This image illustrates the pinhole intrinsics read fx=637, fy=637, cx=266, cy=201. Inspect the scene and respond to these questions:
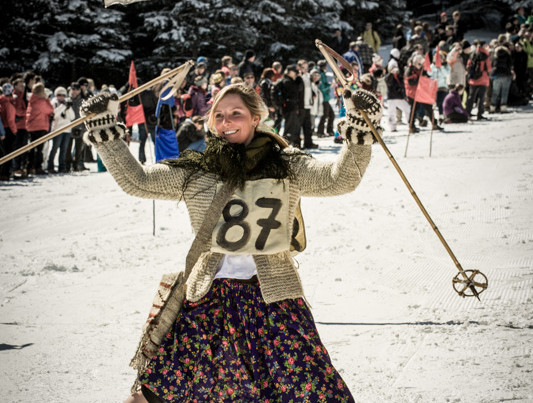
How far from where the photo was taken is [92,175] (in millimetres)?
12750

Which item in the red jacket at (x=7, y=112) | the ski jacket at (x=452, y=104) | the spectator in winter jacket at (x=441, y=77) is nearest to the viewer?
the red jacket at (x=7, y=112)

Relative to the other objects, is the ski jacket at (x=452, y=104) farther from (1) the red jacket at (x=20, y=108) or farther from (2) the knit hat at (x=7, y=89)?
(2) the knit hat at (x=7, y=89)

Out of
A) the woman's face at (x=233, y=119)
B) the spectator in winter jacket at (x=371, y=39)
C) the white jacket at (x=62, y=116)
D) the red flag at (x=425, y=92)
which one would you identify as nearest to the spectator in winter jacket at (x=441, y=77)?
the red flag at (x=425, y=92)

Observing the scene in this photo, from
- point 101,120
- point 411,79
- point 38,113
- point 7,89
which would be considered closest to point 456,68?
point 411,79

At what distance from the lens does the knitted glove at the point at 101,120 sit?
284 centimetres

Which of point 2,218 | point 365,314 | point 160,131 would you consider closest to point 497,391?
point 365,314

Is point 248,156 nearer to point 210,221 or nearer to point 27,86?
point 210,221

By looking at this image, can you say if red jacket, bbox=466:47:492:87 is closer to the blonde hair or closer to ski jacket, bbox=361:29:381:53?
ski jacket, bbox=361:29:381:53

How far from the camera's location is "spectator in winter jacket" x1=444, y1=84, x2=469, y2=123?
15.8 m

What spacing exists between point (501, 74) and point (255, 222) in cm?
1602

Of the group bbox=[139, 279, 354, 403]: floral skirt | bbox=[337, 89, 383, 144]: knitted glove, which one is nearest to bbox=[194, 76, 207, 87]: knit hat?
bbox=[337, 89, 383, 144]: knitted glove

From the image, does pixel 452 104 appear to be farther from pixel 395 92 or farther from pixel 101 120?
pixel 101 120

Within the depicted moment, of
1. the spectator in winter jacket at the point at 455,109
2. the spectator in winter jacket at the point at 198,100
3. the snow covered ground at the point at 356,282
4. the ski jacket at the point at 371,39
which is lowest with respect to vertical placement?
the snow covered ground at the point at 356,282

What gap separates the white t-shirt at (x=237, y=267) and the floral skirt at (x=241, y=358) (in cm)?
12
